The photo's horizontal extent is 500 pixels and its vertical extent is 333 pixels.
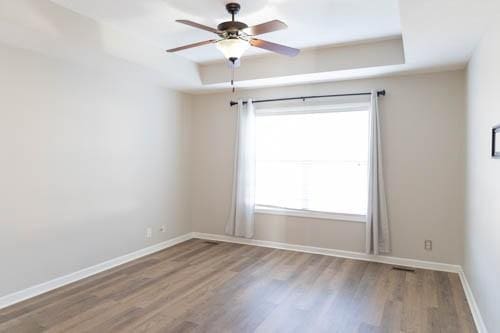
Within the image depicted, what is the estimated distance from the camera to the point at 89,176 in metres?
3.90

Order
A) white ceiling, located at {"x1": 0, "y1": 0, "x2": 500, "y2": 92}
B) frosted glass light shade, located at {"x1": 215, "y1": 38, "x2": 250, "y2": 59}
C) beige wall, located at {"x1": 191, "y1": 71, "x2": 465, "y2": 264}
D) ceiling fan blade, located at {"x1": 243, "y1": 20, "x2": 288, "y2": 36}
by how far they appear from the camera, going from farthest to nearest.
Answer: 1. beige wall, located at {"x1": 191, "y1": 71, "x2": 465, "y2": 264}
2. frosted glass light shade, located at {"x1": 215, "y1": 38, "x2": 250, "y2": 59}
3. white ceiling, located at {"x1": 0, "y1": 0, "x2": 500, "y2": 92}
4. ceiling fan blade, located at {"x1": 243, "y1": 20, "x2": 288, "y2": 36}

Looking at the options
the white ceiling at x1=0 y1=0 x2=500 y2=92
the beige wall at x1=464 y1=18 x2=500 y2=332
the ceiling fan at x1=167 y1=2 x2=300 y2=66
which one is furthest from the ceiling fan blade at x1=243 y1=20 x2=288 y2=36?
the beige wall at x1=464 y1=18 x2=500 y2=332

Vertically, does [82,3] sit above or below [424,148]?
above

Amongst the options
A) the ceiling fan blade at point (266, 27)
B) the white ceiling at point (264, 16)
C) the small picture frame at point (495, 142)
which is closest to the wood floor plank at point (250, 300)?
the small picture frame at point (495, 142)

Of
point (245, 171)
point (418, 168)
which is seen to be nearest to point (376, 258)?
point (418, 168)

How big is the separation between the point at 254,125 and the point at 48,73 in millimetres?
2771

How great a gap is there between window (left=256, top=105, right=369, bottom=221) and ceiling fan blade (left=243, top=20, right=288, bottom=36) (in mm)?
2281

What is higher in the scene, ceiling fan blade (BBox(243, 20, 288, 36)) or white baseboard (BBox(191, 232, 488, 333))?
ceiling fan blade (BBox(243, 20, 288, 36))

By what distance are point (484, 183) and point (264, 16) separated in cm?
241

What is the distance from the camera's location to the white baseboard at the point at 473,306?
2653 mm

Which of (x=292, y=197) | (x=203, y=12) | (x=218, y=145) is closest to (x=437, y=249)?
(x=292, y=197)

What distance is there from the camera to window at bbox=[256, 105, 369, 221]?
453 cm

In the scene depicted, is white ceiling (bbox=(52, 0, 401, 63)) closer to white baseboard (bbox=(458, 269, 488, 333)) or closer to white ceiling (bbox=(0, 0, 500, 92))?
white ceiling (bbox=(0, 0, 500, 92))

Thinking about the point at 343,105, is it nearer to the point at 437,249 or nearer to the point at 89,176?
the point at 437,249
